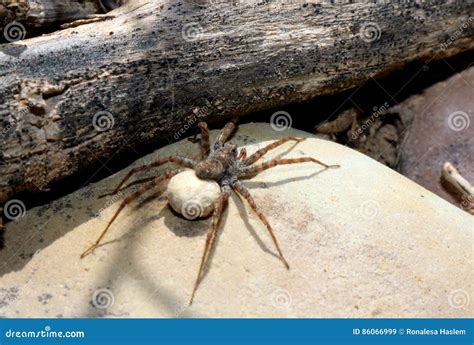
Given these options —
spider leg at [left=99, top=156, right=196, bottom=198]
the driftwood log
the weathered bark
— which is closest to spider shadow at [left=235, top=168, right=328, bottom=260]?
spider leg at [left=99, top=156, right=196, bottom=198]

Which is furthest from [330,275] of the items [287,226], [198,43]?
[198,43]

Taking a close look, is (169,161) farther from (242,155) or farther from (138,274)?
(138,274)

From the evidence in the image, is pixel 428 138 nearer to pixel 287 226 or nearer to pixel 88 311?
pixel 287 226

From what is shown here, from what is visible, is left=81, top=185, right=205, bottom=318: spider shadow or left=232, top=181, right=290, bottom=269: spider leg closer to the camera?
left=81, top=185, right=205, bottom=318: spider shadow

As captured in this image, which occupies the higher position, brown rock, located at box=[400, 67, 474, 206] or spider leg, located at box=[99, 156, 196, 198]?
spider leg, located at box=[99, 156, 196, 198]

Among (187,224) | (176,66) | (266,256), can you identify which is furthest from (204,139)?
(266,256)

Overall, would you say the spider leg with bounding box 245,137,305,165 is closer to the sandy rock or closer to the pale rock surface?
the pale rock surface
